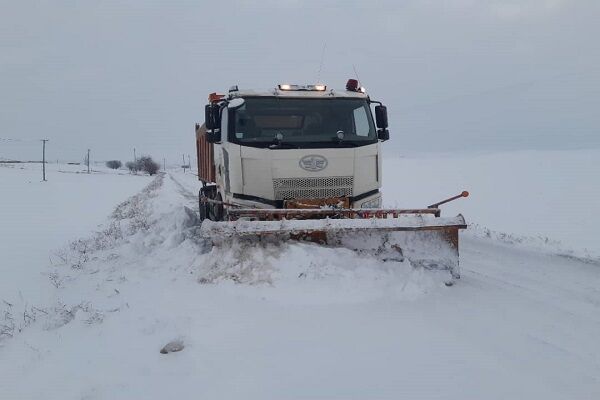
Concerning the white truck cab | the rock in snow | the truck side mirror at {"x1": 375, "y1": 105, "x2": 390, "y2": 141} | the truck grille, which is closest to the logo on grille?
the white truck cab

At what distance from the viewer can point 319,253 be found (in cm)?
529

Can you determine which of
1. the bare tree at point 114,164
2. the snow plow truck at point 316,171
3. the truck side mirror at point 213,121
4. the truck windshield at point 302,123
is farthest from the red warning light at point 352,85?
the bare tree at point 114,164

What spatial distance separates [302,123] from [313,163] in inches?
30.1

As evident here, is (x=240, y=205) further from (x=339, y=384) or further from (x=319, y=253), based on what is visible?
(x=339, y=384)

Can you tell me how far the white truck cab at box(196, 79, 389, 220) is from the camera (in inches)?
267

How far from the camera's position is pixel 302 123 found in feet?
23.6

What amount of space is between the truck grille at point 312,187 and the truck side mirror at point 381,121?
1001 mm

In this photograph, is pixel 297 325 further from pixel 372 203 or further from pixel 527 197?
pixel 527 197

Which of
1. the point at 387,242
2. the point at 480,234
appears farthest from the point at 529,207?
the point at 387,242

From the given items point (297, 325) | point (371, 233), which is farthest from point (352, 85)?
point (297, 325)

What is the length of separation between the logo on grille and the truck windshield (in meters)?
0.19

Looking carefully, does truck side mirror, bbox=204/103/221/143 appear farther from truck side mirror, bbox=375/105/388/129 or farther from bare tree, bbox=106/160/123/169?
bare tree, bbox=106/160/123/169

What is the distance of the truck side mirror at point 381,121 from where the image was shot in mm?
7490

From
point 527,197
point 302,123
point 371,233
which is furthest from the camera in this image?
point 527,197
